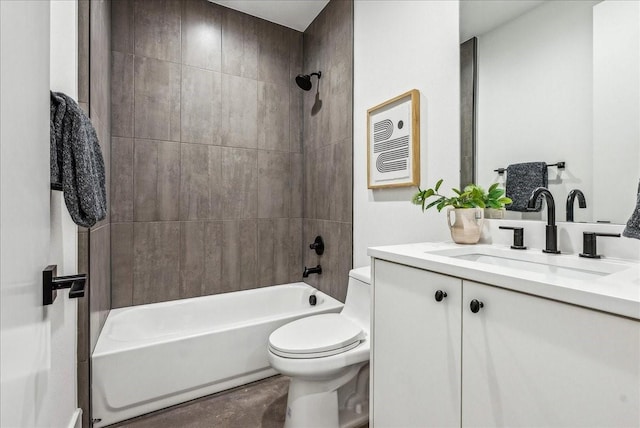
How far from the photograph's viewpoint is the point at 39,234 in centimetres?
60

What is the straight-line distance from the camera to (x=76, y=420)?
4.18 feet

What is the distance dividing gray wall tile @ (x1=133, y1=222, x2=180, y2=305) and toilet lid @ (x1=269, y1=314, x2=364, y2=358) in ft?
3.75

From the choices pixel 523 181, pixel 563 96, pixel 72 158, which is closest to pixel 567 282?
pixel 523 181

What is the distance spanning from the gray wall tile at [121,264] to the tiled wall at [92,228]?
0.23 metres

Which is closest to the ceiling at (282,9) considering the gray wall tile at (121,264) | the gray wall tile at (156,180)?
the gray wall tile at (156,180)

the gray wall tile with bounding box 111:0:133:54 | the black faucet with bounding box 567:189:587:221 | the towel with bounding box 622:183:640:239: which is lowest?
the towel with bounding box 622:183:640:239

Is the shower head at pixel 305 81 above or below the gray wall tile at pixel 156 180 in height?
above

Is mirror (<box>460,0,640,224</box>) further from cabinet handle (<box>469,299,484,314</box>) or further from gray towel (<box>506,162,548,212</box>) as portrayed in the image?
cabinet handle (<box>469,299,484,314</box>)

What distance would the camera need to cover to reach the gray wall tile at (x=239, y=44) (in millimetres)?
2369

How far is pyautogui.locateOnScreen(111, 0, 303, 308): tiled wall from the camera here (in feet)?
6.81

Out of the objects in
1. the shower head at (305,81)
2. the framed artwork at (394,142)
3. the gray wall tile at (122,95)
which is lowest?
the framed artwork at (394,142)

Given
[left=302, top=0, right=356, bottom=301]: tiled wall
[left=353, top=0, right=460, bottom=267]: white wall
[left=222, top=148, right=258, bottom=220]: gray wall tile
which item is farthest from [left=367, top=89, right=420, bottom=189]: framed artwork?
[left=222, top=148, right=258, bottom=220]: gray wall tile

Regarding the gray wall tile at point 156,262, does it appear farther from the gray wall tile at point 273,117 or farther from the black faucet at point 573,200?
the black faucet at point 573,200

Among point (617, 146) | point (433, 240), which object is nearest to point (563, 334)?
point (617, 146)
